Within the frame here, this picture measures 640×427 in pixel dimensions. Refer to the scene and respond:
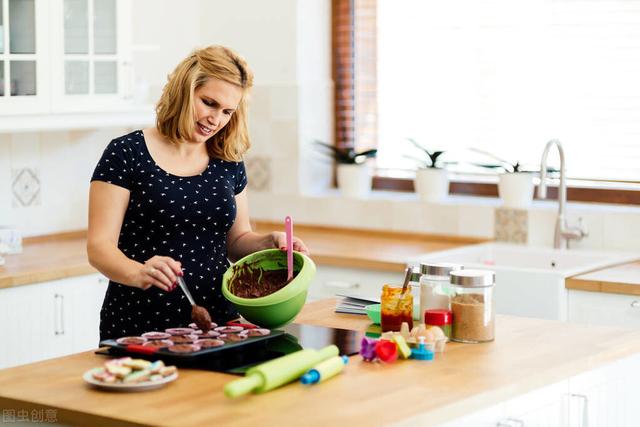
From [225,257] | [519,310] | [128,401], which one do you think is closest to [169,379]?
[128,401]

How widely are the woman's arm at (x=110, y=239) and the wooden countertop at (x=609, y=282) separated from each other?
1.74 metres

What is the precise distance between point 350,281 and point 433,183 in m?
0.71

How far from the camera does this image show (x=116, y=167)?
292 centimetres

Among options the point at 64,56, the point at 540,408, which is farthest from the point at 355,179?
the point at 540,408

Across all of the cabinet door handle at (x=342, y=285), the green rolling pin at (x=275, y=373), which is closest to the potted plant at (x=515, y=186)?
the cabinet door handle at (x=342, y=285)

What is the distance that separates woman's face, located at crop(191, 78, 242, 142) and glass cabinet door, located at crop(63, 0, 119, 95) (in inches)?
62.7

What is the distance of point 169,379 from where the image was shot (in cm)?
232

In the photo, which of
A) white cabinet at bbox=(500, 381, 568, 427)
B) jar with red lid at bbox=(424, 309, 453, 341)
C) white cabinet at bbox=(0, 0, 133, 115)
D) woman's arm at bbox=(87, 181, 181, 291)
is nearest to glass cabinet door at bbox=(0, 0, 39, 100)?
white cabinet at bbox=(0, 0, 133, 115)

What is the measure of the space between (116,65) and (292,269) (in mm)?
1967

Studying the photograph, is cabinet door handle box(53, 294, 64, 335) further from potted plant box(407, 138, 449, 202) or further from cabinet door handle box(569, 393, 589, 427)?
cabinet door handle box(569, 393, 589, 427)

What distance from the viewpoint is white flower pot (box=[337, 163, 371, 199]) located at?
512 centimetres

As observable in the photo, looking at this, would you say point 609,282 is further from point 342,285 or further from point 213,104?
point 213,104

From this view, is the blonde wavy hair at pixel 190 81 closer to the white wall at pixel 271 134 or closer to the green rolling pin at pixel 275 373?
the green rolling pin at pixel 275 373

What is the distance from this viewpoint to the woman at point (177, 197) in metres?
2.91
